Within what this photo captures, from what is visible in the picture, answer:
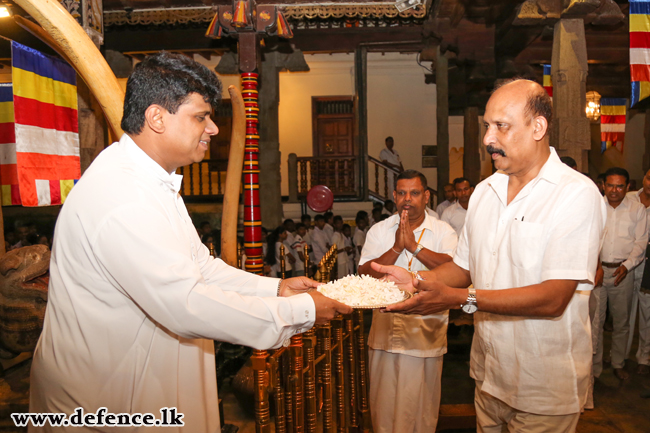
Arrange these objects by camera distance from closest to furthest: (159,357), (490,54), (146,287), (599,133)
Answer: (146,287)
(159,357)
(490,54)
(599,133)

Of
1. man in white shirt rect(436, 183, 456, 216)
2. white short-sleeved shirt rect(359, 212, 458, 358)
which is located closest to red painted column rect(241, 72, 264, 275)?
white short-sleeved shirt rect(359, 212, 458, 358)

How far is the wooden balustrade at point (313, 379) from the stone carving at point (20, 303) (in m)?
2.43

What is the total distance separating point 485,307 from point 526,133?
33.4 inches

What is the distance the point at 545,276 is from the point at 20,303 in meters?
4.09

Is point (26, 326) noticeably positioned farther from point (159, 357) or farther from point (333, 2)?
point (333, 2)

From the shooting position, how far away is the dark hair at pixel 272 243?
8727 mm

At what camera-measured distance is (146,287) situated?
5.16 ft

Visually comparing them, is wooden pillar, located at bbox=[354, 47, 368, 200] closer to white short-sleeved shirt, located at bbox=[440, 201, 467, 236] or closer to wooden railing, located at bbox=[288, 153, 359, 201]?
wooden railing, located at bbox=[288, 153, 359, 201]

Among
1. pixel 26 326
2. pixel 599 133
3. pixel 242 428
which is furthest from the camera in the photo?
pixel 599 133

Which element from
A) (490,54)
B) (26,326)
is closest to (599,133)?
(490,54)

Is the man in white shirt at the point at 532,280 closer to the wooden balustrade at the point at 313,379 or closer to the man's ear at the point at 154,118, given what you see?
the wooden balustrade at the point at 313,379

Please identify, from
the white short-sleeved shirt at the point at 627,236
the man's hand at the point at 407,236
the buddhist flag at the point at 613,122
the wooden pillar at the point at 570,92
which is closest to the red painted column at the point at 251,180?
the man's hand at the point at 407,236

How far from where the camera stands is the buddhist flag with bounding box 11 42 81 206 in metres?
4.04

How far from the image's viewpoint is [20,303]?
12.8 ft
